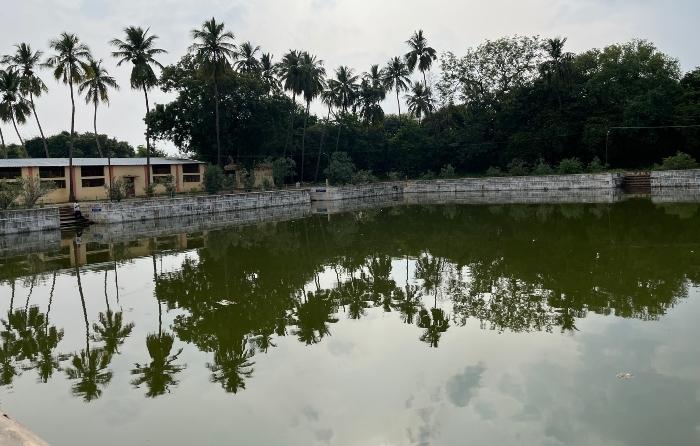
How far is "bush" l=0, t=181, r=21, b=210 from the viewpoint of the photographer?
25609mm

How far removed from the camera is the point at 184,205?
32.9 metres

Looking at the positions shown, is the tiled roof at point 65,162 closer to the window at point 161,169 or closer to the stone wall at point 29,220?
the window at point 161,169

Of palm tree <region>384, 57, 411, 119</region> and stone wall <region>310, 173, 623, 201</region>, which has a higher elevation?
palm tree <region>384, 57, 411, 119</region>

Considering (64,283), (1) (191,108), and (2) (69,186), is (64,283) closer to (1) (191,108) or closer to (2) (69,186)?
(2) (69,186)

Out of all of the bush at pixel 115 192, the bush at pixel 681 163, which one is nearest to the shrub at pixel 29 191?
the bush at pixel 115 192

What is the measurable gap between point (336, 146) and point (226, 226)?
2874 cm

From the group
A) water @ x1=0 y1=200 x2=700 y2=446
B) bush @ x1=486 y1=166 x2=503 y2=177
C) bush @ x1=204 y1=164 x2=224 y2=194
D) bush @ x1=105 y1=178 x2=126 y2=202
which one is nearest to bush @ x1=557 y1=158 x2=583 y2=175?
bush @ x1=486 y1=166 x2=503 y2=177

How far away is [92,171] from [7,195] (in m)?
11.4

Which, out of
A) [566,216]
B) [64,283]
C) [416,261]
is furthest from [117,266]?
[566,216]

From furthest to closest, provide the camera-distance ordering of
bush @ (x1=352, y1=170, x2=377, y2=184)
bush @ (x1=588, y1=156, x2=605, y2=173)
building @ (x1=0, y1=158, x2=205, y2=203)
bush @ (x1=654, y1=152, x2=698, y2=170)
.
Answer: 1. bush @ (x1=352, y1=170, x2=377, y2=184)
2. bush @ (x1=588, y1=156, x2=605, y2=173)
3. bush @ (x1=654, y1=152, x2=698, y2=170)
4. building @ (x1=0, y1=158, x2=205, y2=203)

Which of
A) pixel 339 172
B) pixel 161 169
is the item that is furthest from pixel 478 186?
pixel 161 169

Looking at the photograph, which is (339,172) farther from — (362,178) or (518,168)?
(518,168)

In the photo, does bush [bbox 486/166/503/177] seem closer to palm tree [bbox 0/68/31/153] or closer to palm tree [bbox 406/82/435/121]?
palm tree [bbox 406/82/435/121]

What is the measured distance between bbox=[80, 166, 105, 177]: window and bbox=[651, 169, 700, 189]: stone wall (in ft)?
130
